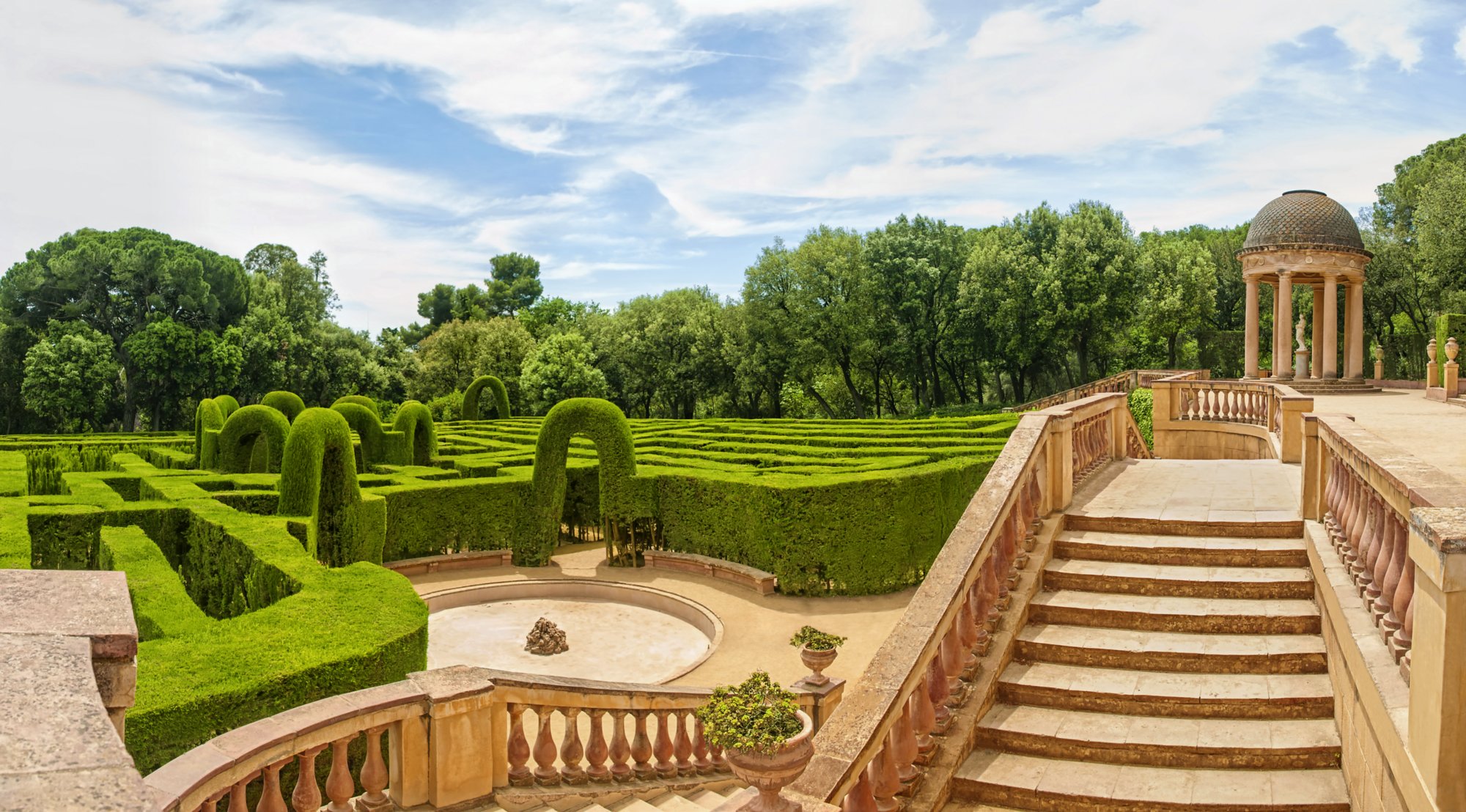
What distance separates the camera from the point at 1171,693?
6.49 metres

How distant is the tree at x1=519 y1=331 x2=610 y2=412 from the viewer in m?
52.5

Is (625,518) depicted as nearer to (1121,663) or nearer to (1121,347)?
(1121,663)

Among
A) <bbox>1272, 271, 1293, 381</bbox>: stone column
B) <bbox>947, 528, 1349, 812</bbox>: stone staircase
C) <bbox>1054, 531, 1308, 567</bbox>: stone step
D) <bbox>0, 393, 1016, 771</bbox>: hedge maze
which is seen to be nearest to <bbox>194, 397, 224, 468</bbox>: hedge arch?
<bbox>0, 393, 1016, 771</bbox>: hedge maze

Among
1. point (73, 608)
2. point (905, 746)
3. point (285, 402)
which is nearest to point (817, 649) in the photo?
point (905, 746)

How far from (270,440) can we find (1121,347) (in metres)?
43.4

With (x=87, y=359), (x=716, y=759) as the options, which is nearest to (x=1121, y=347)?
(x=716, y=759)

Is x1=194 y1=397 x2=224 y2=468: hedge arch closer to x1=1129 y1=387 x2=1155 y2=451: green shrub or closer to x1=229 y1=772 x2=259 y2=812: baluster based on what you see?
x1=229 y1=772 x2=259 y2=812: baluster

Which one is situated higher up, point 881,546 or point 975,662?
point 975,662

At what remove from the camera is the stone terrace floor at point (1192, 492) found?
8828 millimetres

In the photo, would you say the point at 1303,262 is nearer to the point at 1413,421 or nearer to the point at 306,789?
the point at 1413,421

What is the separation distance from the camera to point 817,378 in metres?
56.1

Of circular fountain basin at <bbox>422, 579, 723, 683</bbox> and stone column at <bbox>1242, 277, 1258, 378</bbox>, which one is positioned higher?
stone column at <bbox>1242, 277, 1258, 378</bbox>

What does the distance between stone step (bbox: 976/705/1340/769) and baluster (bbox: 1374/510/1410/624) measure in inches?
41.8

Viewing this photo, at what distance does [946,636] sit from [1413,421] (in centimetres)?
1936
